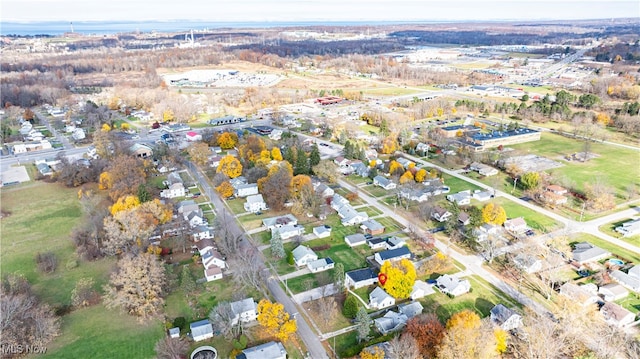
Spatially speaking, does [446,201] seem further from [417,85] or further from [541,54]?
[541,54]

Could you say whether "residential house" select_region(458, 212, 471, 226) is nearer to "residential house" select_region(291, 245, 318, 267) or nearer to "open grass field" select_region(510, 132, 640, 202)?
"residential house" select_region(291, 245, 318, 267)

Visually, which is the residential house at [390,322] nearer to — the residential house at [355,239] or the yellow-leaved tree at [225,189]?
the residential house at [355,239]

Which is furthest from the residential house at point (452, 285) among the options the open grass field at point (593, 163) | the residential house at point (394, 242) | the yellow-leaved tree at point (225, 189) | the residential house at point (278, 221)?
the open grass field at point (593, 163)

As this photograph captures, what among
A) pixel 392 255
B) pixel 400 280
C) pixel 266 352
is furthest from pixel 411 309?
pixel 266 352

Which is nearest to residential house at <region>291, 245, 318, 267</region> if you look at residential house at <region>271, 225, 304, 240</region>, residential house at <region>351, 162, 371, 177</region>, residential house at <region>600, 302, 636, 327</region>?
residential house at <region>271, 225, 304, 240</region>

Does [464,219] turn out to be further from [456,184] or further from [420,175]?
[456,184]
